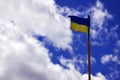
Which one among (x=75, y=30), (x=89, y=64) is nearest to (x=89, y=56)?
(x=89, y=64)

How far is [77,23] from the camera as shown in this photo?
135 feet

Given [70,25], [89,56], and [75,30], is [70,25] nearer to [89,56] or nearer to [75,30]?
[75,30]

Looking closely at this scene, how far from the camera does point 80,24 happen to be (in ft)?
135

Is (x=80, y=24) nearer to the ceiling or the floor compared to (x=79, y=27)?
nearer to the ceiling

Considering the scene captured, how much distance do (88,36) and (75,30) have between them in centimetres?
194

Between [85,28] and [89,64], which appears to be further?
[85,28]

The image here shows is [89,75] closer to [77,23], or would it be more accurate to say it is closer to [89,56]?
[89,56]

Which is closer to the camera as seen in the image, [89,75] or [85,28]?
[89,75]

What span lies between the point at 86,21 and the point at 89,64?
5.72 meters

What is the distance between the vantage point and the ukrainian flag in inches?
1610

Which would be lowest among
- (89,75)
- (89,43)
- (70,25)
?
(89,75)

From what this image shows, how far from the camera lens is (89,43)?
39.0 meters

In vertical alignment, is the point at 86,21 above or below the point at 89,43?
above

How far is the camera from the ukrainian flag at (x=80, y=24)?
40.9 meters
